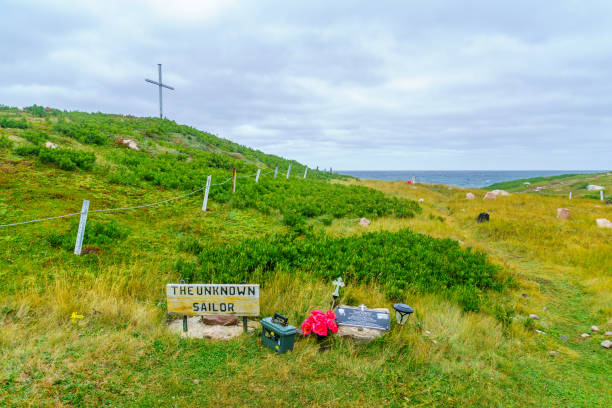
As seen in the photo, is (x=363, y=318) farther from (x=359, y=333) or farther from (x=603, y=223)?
(x=603, y=223)

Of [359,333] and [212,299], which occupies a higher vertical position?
[212,299]

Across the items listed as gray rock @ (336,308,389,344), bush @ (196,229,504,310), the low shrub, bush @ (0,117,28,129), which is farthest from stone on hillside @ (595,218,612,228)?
bush @ (0,117,28,129)

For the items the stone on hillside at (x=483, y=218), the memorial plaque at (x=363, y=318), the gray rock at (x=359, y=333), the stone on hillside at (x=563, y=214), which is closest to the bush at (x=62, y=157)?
the memorial plaque at (x=363, y=318)

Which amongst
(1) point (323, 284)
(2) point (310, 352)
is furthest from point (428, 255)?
(2) point (310, 352)

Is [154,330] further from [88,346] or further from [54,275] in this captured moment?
[54,275]

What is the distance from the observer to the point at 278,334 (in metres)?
5.01

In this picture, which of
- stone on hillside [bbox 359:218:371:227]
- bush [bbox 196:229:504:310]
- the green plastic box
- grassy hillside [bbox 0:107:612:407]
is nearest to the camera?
grassy hillside [bbox 0:107:612:407]

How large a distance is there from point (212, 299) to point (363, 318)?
2749 mm

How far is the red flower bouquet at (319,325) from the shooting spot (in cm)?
536

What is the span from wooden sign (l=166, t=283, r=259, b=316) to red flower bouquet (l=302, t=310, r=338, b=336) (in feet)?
2.99

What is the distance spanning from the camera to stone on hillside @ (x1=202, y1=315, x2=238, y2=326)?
19.0 ft

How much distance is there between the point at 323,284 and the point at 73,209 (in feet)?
24.2

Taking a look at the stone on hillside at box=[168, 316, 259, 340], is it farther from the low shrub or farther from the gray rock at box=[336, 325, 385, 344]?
the low shrub

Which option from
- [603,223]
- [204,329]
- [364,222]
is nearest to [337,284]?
[204,329]
